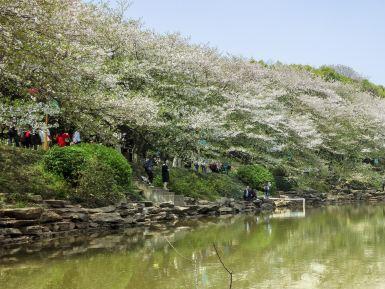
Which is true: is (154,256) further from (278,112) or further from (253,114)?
(278,112)

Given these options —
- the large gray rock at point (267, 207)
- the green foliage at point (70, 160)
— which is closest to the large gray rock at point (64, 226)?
the green foliage at point (70, 160)

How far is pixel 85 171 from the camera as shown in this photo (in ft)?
61.5

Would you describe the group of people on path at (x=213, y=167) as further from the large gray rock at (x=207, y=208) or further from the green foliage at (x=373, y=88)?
the green foliage at (x=373, y=88)

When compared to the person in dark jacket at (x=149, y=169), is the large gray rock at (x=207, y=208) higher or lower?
lower

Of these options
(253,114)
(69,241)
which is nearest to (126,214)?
(69,241)

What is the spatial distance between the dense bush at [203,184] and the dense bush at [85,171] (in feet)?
18.9

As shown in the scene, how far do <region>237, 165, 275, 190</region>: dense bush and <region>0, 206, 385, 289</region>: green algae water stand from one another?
484 inches

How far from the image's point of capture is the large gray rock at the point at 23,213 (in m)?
15.4

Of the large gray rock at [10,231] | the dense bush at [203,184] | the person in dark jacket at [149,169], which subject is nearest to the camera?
the large gray rock at [10,231]

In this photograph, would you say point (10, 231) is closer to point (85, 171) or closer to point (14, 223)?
point (14, 223)

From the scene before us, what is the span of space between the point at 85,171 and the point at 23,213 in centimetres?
344

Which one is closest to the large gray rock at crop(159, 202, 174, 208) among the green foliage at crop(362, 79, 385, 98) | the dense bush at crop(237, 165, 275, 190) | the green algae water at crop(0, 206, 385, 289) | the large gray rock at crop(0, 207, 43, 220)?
the green algae water at crop(0, 206, 385, 289)

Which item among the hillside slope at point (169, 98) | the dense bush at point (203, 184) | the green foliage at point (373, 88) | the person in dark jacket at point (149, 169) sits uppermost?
the green foliage at point (373, 88)

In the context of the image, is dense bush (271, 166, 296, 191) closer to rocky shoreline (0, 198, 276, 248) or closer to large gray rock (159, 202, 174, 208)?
rocky shoreline (0, 198, 276, 248)
